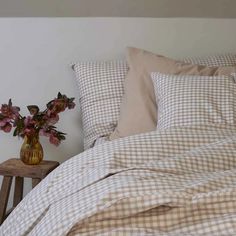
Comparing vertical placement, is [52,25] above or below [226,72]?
above

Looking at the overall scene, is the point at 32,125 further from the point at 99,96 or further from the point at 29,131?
the point at 99,96

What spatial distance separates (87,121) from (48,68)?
430 millimetres

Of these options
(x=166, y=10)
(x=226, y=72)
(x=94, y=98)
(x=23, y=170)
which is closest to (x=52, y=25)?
(x=94, y=98)

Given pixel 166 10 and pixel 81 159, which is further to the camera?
pixel 166 10

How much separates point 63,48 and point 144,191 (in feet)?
4.84

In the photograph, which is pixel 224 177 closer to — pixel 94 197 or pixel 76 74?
pixel 94 197

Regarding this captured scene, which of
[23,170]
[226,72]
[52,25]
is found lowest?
[23,170]

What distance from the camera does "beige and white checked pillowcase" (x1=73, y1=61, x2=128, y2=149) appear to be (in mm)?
2178

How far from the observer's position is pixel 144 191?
3.70ft

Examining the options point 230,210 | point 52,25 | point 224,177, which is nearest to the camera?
point 230,210

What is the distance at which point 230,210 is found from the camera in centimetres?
112

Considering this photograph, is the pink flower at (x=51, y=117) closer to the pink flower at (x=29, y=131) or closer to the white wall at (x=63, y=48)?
the pink flower at (x=29, y=131)

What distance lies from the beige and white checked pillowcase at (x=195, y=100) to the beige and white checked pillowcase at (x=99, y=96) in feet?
0.92

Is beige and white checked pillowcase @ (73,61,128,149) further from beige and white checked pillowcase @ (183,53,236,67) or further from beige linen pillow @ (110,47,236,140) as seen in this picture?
beige and white checked pillowcase @ (183,53,236,67)
